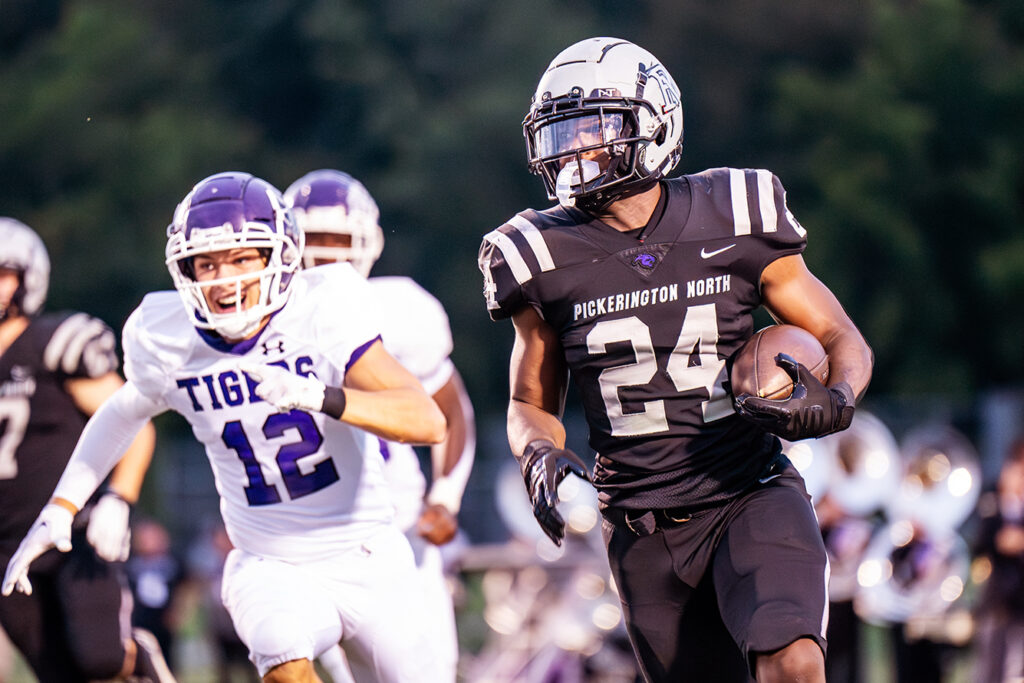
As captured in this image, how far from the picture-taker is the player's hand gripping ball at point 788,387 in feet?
11.7

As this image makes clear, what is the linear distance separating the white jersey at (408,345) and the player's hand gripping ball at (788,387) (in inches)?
77.5

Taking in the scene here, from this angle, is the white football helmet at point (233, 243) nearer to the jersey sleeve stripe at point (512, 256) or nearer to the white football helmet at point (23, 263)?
the jersey sleeve stripe at point (512, 256)

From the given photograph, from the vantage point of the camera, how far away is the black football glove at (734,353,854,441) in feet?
11.6

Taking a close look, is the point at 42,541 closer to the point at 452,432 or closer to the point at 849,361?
the point at 452,432

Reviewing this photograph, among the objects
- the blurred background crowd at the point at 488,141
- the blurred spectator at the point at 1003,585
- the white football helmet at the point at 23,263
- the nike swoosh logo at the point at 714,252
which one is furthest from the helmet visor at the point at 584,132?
the blurred background crowd at the point at 488,141

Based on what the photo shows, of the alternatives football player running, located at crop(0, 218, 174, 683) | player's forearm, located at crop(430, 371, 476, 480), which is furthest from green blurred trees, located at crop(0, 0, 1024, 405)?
football player running, located at crop(0, 218, 174, 683)

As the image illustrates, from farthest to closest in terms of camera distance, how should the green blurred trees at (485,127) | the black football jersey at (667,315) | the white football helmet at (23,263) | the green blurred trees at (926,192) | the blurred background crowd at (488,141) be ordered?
1. the green blurred trees at (485,127)
2. the green blurred trees at (926,192)
3. the blurred background crowd at (488,141)
4. the white football helmet at (23,263)
5. the black football jersey at (667,315)

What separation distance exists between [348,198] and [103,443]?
5.47 ft

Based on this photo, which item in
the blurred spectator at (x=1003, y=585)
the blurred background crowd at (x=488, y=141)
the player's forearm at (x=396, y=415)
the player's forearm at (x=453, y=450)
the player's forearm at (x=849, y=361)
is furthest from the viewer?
the blurred background crowd at (x=488, y=141)

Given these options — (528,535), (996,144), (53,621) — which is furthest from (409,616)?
(996,144)

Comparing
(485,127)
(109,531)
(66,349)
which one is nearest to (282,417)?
(109,531)

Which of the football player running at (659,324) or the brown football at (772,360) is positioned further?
the football player running at (659,324)

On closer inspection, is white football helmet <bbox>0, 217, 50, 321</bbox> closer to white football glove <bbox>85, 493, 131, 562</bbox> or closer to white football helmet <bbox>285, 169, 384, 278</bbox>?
white football helmet <bbox>285, 169, 384, 278</bbox>

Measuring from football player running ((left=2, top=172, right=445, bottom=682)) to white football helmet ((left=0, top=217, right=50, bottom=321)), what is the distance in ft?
4.05
